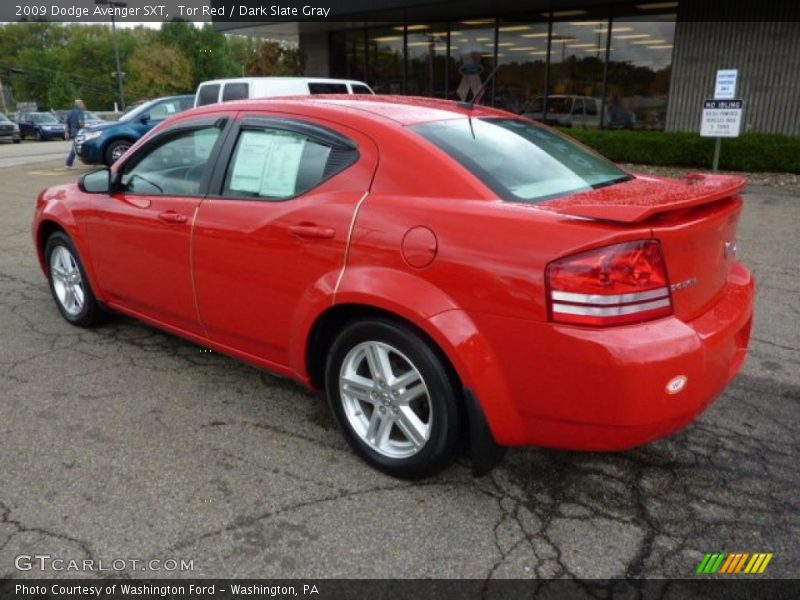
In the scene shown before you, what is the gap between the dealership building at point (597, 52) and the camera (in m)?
13.2

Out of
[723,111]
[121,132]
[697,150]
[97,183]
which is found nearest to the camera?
[97,183]

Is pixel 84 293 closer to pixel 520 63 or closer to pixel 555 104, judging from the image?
pixel 555 104

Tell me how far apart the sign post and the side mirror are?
842 centimetres

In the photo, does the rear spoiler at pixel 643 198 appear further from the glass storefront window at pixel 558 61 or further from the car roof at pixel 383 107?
the glass storefront window at pixel 558 61

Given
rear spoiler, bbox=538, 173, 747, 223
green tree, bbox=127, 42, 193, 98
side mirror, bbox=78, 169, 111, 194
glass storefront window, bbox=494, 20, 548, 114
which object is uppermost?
green tree, bbox=127, 42, 193, 98

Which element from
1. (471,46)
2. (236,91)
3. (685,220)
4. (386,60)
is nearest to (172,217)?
(685,220)

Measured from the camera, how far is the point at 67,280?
4.62 meters

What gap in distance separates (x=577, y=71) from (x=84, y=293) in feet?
46.0

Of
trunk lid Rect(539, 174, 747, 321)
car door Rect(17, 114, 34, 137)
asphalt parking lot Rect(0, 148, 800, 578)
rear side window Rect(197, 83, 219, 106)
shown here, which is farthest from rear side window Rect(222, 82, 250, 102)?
car door Rect(17, 114, 34, 137)

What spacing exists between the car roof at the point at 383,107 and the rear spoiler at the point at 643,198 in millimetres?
823

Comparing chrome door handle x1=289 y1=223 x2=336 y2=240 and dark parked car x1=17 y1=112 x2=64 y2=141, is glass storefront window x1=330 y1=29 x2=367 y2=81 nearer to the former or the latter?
chrome door handle x1=289 y1=223 x2=336 y2=240

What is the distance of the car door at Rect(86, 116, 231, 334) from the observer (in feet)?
11.5

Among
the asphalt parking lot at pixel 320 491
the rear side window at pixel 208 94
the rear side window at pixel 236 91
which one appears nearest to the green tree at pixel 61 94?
the rear side window at pixel 208 94

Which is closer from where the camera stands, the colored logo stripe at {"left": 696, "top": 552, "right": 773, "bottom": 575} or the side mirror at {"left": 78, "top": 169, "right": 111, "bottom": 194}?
the colored logo stripe at {"left": 696, "top": 552, "right": 773, "bottom": 575}
